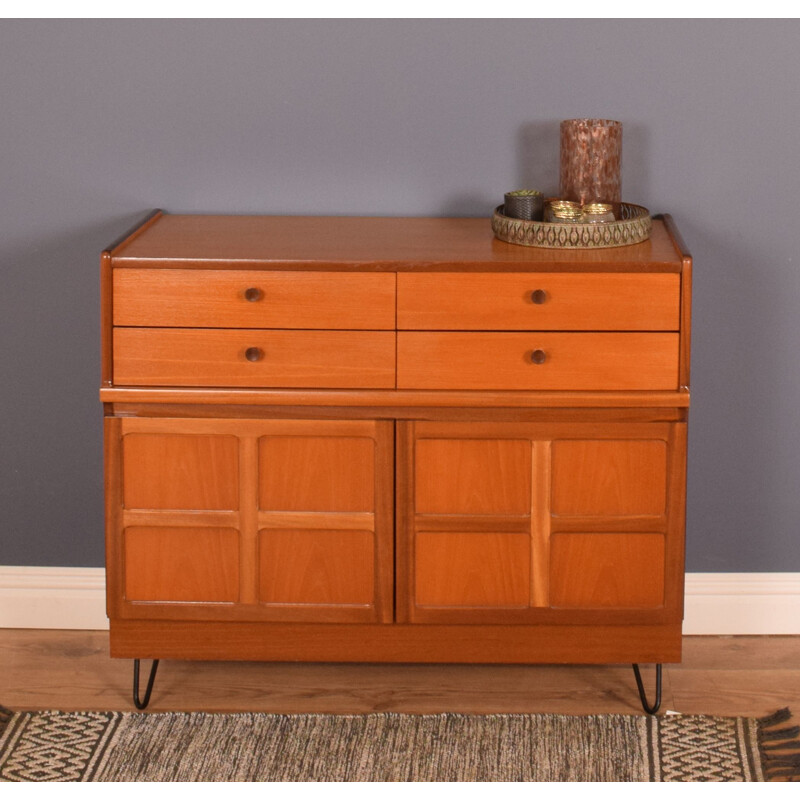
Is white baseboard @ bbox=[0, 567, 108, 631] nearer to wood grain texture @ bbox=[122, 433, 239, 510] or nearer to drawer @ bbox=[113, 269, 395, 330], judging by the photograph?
wood grain texture @ bbox=[122, 433, 239, 510]

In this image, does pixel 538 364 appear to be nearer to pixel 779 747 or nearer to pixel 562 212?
pixel 562 212

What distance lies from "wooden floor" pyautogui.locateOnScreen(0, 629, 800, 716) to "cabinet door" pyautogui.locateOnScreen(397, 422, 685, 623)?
0.24m

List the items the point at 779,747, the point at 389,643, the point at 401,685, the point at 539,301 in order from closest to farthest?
the point at 539,301 < the point at 779,747 < the point at 389,643 < the point at 401,685

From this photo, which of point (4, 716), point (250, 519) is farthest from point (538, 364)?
point (4, 716)

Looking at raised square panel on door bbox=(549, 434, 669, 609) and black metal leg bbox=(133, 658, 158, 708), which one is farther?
black metal leg bbox=(133, 658, 158, 708)

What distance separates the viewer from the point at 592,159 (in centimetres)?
240

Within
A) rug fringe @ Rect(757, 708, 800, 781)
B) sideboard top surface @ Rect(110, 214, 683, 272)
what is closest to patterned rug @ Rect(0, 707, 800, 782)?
rug fringe @ Rect(757, 708, 800, 781)

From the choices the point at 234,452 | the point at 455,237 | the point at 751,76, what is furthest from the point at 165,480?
the point at 751,76

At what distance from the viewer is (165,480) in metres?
2.32

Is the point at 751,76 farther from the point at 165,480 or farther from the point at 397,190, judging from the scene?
the point at 165,480

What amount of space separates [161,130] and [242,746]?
127cm

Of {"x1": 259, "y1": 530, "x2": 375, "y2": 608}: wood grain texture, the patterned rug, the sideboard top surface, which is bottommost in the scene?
the patterned rug

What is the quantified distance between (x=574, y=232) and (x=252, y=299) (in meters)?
0.61

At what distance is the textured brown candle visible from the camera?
239 centimetres
